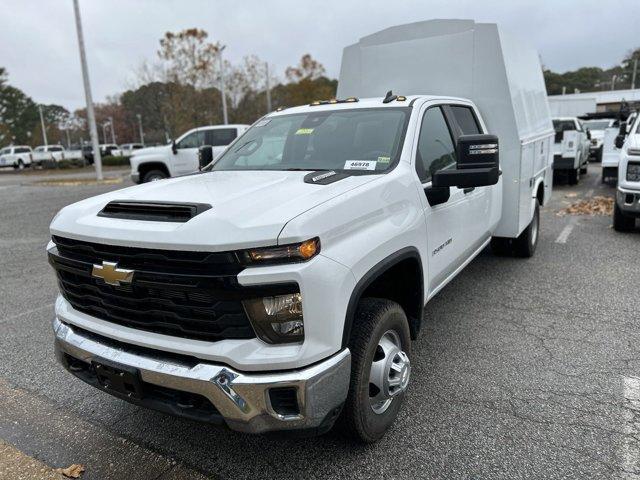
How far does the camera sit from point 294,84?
1692 inches

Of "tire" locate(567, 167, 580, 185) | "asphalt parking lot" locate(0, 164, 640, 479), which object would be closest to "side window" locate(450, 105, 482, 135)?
"asphalt parking lot" locate(0, 164, 640, 479)

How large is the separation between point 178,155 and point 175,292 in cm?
1322

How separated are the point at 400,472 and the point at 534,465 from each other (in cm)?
69

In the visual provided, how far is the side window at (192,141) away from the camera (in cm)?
1480

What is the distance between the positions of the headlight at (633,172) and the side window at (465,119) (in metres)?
3.67

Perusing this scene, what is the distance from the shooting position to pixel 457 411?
9.97 feet

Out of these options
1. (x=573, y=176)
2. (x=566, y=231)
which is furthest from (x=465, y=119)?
(x=573, y=176)

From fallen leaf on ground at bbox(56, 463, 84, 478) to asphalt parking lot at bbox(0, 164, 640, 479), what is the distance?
1.7 inches

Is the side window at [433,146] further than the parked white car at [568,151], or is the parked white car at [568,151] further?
the parked white car at [568,151]

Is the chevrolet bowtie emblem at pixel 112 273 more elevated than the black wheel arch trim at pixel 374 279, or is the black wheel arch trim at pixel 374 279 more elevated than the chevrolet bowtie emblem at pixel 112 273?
the chevrolet bowtie emblem at pixel 112 273

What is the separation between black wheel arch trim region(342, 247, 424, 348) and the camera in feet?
7.48

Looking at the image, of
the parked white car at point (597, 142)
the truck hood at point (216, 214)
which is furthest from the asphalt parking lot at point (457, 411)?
the parked white car at point (597, 142)

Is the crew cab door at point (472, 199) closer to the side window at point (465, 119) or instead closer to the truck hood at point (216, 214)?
the side window at point (465, 119)

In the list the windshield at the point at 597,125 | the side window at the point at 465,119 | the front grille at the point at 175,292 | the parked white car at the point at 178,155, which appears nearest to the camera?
the front grille at the point at 175,292
